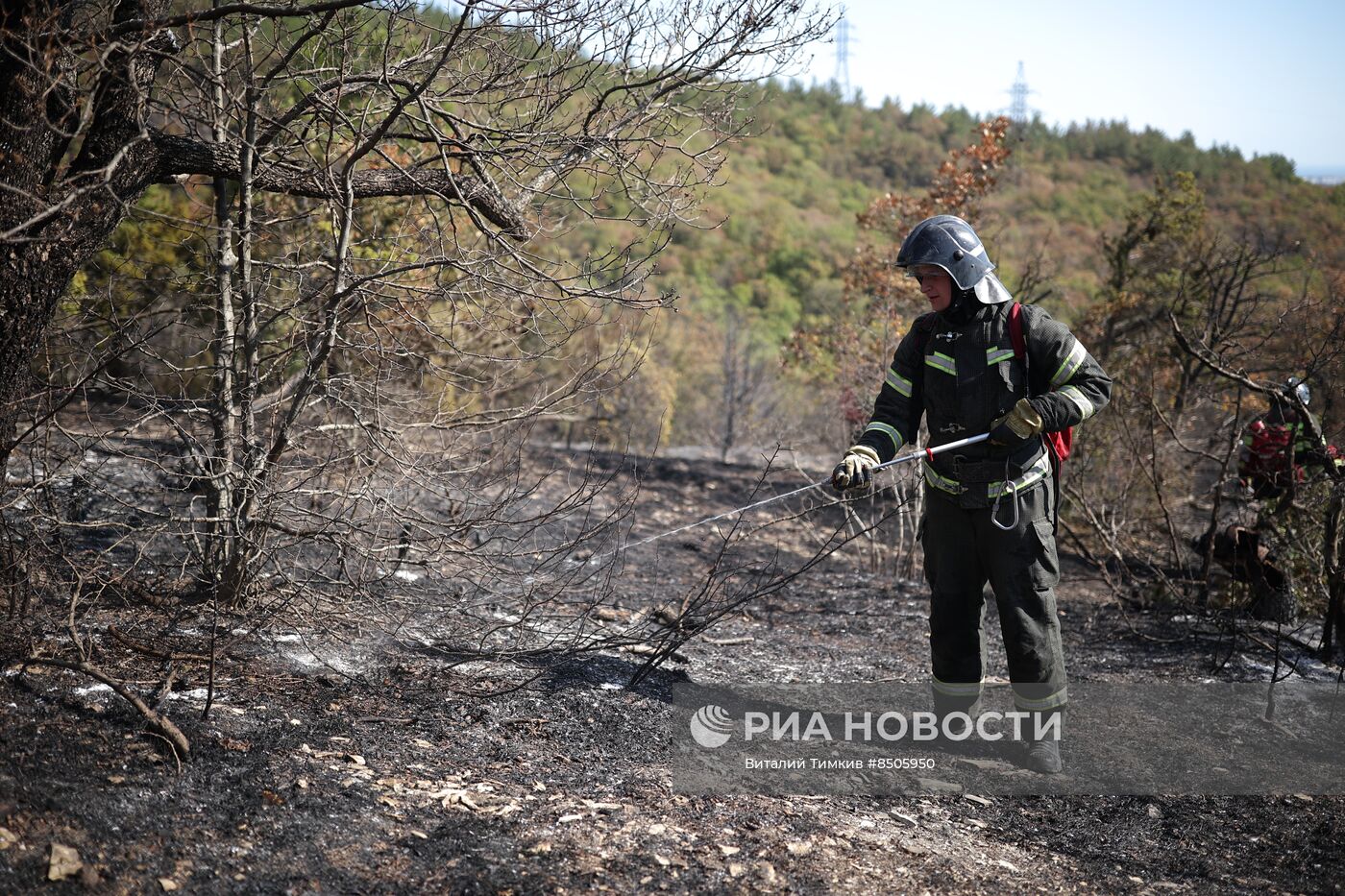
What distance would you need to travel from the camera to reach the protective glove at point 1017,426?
11.5ft

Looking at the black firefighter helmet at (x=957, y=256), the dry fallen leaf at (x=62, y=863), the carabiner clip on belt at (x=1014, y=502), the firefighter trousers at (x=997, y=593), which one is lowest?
the dry fallen leaf at (x=62, y=863)

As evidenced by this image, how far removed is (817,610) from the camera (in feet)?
19.9

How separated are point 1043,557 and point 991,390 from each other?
63cm

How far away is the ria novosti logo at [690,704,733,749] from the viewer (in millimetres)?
3668

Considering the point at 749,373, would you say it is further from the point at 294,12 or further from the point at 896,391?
the point at 294,12

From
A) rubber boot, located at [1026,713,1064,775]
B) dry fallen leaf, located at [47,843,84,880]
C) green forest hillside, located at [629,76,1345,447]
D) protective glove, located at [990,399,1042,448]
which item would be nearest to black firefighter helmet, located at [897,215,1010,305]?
protective glove, located at [990,399,1042,448]

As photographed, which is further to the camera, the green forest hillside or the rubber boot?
the green forest hillside

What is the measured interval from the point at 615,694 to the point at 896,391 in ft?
5.29

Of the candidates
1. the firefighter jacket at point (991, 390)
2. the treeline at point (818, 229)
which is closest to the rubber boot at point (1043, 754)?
the firefighter jacket at point (991, 390)

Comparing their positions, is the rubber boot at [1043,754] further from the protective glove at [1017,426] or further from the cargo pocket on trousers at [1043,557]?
the protective glove at [1017,426]

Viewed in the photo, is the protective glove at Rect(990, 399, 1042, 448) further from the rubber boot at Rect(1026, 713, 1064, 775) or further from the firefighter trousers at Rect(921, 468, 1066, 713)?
the rubber boot at Rect(1026, 713, 1064, 775)

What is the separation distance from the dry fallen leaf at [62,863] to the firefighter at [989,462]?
2.48m

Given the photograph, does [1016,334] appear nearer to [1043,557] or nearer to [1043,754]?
[1043,557]

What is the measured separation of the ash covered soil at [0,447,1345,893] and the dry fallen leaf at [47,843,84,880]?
17 millimetres
